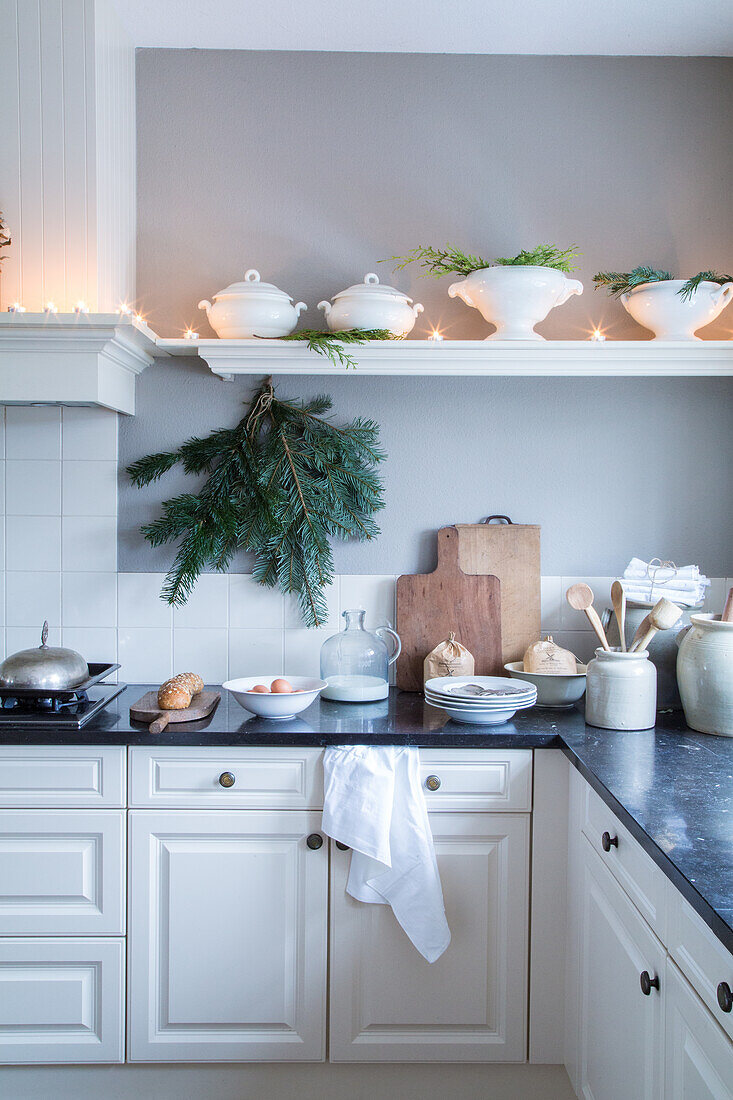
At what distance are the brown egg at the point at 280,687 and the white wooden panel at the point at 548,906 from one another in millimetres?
593

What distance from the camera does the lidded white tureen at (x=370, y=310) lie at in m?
2.18

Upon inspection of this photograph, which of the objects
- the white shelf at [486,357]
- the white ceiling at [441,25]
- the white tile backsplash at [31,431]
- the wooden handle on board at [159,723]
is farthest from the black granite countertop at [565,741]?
the white ceiling at [441,25]

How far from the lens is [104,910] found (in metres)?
1.91

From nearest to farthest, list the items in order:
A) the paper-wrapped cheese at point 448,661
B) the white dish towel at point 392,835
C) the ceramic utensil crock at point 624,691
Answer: the white dish towel at point 392,835 → the ceramic utensil crock at point 624,691 → the paper-wrapped cheese at point 448,661

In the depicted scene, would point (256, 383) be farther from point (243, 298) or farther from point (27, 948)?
point (27, 948)

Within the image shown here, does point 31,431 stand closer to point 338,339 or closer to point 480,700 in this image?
point 338,339

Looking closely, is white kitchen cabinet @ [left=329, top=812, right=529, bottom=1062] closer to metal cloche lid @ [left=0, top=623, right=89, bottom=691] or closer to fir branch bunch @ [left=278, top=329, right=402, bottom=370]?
metal cloche lid @ [left=0, top=623, right=89, bottom=691]

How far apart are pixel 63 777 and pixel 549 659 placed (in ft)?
3.90

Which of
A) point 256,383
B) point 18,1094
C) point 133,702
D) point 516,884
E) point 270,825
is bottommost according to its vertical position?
point 18,1094

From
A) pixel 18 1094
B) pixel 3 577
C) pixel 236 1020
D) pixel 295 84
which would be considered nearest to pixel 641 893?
pixel 236 1020

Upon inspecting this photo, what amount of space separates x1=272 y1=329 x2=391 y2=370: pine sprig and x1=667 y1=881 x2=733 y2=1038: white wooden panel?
142cm

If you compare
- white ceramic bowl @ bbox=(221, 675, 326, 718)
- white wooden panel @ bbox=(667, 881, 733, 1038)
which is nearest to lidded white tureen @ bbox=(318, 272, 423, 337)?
white ceramic bowl @ bbox=(221, 675, 326, 718)

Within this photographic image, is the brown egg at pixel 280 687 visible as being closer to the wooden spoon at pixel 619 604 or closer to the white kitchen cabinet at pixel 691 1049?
the wooden spoon at pixel 619 604

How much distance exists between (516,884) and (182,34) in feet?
7.54
